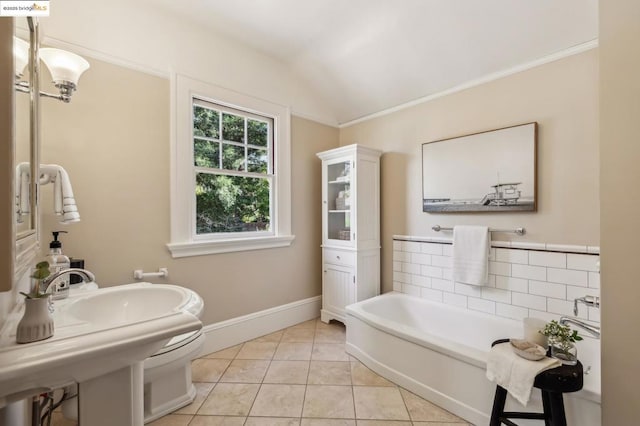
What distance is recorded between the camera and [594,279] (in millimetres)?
1831

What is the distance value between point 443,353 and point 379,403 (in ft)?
1.74

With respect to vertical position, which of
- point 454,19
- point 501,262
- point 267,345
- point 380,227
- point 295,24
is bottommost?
point 267,345

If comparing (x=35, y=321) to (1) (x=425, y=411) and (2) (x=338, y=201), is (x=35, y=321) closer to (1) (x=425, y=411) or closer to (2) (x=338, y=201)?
(1) (x=425, y=411)

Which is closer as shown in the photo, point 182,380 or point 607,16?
point 607,16

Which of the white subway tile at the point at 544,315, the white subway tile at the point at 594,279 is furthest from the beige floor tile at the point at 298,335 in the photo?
the white subway tile at the point at 594,279

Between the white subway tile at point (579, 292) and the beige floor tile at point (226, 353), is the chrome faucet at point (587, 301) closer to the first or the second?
the white subway tile at point (579, 292)

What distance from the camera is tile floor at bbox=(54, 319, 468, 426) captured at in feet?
5.55

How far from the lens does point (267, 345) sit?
104 inches

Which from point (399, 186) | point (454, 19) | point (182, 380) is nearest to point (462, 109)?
point (454, 19)

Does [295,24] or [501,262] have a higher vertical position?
[295,24]

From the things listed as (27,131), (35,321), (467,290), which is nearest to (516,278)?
(467,290)

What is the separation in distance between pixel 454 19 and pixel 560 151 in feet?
3.96

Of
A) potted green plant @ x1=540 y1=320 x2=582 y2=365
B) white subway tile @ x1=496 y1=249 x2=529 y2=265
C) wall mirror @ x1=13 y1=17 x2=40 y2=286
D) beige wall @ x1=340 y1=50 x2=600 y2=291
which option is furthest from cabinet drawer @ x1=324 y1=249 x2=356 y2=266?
wall mirror @ x1=13 y1=17 x2=40 y2=286

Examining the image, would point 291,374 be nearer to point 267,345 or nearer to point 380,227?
point 267,345
